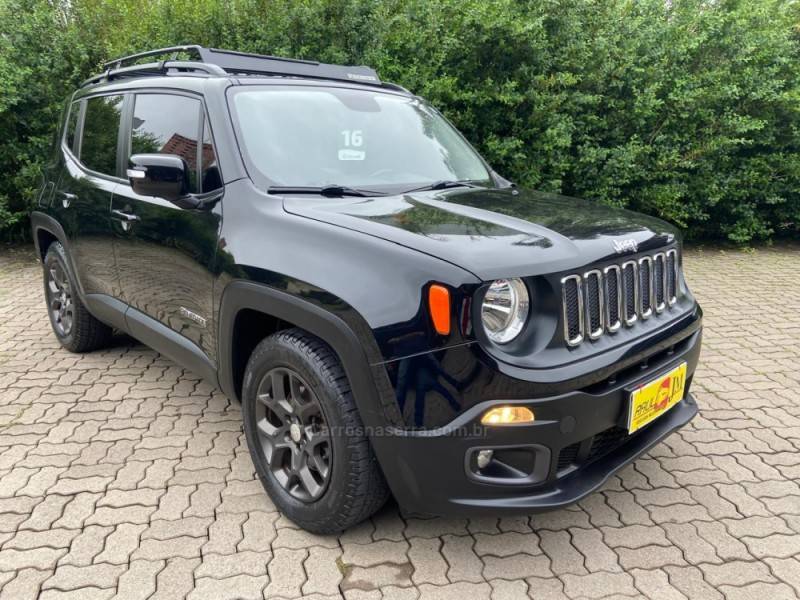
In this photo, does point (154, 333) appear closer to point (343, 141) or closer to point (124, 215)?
point (124, 215)

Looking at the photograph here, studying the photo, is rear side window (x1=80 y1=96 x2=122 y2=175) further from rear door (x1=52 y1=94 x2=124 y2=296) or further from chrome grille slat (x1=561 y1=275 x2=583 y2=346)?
chrome grille slat (x1=561 y1=275 x2=583 y2=346)

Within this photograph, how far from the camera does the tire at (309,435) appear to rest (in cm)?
222

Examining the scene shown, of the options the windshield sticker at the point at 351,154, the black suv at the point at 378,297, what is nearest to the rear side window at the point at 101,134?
the black suv at the point at 378,297

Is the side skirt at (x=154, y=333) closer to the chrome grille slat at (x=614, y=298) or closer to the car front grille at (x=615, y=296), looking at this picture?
the car front grille at (x=615, y=296)

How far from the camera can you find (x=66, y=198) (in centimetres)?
407

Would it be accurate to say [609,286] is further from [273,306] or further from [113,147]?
[113,147]

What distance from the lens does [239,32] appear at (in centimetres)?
674

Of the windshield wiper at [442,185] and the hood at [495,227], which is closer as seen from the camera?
the hood at [495,227]

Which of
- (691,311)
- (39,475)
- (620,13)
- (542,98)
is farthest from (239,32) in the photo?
(691,311)

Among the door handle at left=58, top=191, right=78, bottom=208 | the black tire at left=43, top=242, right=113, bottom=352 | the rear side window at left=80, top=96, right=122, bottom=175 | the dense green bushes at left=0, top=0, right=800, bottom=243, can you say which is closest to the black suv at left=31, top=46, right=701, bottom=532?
the rear side window at left=80, top=96, right=122, bottom=175

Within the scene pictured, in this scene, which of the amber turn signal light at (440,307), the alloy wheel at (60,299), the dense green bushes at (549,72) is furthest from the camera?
the dense green bushes at (549,72)

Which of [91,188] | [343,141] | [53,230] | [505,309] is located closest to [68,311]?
[53,230]

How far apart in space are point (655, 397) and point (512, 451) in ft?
2.28

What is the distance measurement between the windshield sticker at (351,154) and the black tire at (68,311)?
227cm
